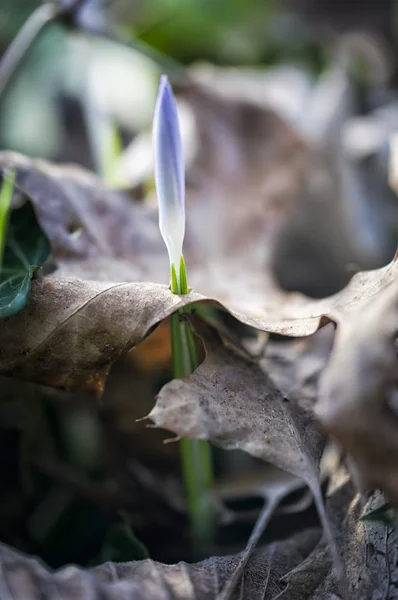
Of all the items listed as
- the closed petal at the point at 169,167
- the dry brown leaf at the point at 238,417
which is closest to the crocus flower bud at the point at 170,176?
the closed petal at the point at 169,167

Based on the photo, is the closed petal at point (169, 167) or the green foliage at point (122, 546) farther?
the green foliage at point (122, 546)

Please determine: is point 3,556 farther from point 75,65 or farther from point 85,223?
point 75,65

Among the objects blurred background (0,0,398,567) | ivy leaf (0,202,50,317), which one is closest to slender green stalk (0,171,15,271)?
ivy leaf (0,202,50,317)

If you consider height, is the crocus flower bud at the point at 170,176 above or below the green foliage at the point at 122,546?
above

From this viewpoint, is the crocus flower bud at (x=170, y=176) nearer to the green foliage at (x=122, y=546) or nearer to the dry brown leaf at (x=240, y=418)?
the dry brown leaf at (x=240, y=418)

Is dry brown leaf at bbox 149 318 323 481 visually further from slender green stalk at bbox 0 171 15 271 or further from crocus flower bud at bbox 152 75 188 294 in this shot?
slender green stalk at bbox 0 171 15 271
